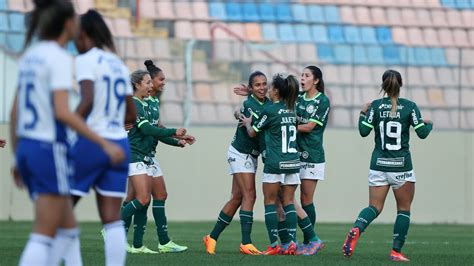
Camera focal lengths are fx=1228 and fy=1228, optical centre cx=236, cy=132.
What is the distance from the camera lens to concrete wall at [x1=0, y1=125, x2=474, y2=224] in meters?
19.1

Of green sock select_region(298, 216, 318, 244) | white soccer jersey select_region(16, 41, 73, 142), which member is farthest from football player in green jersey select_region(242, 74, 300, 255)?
Answer: white soccer jersey select_region(16, 41, 73, 142)

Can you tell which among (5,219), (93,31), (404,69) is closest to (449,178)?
(404,69)

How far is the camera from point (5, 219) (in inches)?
730

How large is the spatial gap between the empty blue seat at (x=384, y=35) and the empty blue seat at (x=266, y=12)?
190 centimetres

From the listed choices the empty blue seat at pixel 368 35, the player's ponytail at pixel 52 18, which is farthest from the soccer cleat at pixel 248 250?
the empty blue seat at pixel 368 35

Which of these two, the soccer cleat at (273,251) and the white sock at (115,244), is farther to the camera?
the soccer cleat at (273,251)

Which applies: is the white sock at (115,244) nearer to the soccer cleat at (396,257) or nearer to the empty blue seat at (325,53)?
the soccer cleat at (396,257)

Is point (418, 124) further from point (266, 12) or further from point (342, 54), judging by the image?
point (266, 12)

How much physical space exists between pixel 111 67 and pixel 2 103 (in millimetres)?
12039

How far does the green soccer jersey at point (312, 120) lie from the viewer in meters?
11.7

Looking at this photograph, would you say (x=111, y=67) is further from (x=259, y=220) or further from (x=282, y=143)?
(x=259, y=220)

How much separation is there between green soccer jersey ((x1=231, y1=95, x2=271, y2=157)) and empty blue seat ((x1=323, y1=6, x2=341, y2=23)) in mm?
10303

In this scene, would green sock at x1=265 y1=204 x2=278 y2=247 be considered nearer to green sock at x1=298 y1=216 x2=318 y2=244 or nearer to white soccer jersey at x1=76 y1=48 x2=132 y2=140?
green sock at x1=298 y1=216 x2=318 y2=244

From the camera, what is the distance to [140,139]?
11344 mm
